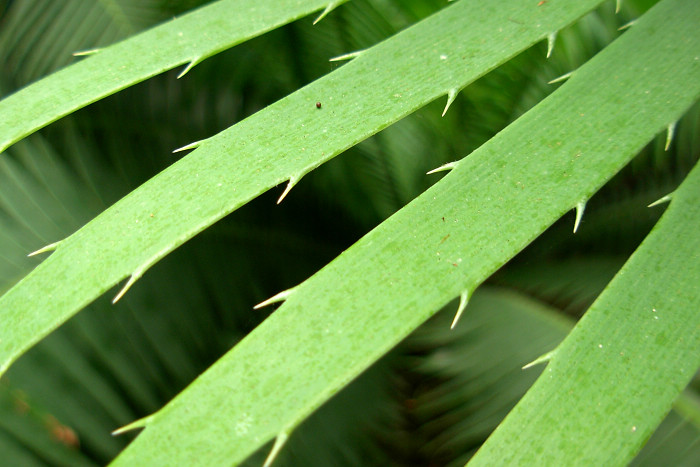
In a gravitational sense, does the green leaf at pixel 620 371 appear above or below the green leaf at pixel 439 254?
below

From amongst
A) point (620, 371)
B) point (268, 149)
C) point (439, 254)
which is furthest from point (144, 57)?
point (620, 371)

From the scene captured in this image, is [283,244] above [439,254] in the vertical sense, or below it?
below

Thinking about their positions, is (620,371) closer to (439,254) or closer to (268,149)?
(439,254)

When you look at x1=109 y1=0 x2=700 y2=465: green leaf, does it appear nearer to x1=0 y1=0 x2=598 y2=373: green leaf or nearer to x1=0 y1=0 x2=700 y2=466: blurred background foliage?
x1=0 y1=0 x2=598 y2=373: green leaf

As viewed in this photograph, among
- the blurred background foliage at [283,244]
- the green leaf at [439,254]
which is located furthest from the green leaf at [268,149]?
the blurred background foliage at [283,244]

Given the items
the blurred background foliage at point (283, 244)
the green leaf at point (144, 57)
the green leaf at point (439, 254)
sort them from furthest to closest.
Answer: the blurred background foliage at point (283, 244), the green leaf at point (144, 57), the green leaf at point (439, 254)

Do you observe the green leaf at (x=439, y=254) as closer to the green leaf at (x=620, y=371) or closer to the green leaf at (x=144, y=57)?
the green leaf at (x=620, y=371)
